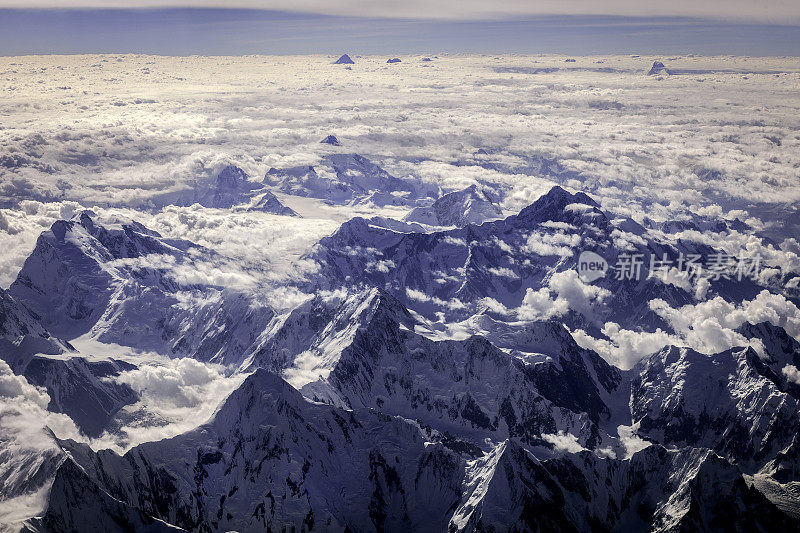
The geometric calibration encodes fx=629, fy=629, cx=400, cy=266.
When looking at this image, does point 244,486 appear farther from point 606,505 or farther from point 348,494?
point 606,505

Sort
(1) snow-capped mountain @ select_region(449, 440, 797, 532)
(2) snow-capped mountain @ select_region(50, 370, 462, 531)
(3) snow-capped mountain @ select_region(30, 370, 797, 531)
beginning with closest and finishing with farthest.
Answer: (2) snow-capped mountain @ select_region(50, 370, 462, 531), (3) snow-capped mountain @ select_region(30, 370, 797, 531), (1) snow-capped mountain @ select_region(449, 440, 797, 532)

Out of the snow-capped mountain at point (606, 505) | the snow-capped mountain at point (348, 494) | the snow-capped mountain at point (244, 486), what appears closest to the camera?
the snow-capped mountain at point (244, 486)

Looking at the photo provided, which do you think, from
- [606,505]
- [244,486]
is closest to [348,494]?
[244,486]

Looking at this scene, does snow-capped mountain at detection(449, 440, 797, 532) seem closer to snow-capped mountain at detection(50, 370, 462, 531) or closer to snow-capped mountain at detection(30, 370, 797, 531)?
snow-capped mountain at detection(30, 370, 797, 531)

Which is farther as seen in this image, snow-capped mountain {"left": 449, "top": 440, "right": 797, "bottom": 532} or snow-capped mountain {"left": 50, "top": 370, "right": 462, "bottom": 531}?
snow-capped mountain {"left": 449, "top": 440, "right": 797, "bottom": 532}

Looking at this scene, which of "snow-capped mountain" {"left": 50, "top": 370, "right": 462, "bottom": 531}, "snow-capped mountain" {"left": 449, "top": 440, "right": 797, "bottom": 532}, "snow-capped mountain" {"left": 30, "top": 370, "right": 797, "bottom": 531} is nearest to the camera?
"snow-capped mountain" {"left": 50, "top": 370, "right": 462, "bottom": 531}

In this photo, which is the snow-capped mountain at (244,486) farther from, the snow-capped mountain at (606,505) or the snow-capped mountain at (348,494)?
the snow-capped mountain at (606,505)

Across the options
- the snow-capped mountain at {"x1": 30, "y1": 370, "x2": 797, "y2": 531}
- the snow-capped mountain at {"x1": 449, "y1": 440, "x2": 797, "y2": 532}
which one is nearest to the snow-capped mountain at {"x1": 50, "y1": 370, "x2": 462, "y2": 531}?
the snow-capped mountain at {"x1": 30, "y1": 370, "x2": 797, "y2": 531}

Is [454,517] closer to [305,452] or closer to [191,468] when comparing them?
[305,452]

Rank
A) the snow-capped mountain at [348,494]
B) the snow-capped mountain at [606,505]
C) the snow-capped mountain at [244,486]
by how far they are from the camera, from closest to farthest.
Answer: the snow-capped mountain at [244,486] → the snow-capped mountain at [348,494] → the snow-capped mountain at [606,505]

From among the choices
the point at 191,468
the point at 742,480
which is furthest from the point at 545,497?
the point at 191,468

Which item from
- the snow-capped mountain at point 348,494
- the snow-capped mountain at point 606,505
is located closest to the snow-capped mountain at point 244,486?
the snow-capped mountain at point 348,494

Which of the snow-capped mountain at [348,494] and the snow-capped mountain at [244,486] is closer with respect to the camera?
the snow-capped mountain at [244,486]
